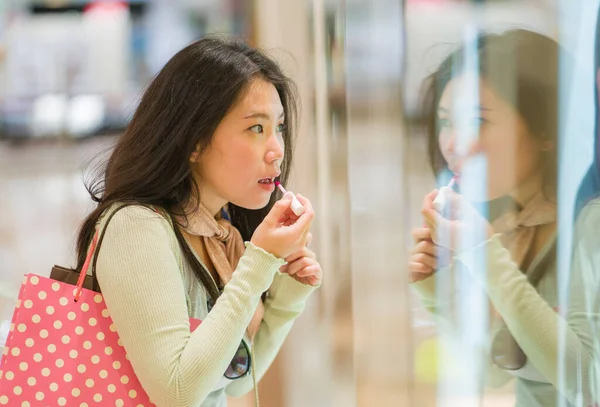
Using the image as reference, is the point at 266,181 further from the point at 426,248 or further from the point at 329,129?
the point at 329,129

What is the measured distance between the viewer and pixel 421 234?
3.33 ft

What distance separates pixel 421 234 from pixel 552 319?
231mm

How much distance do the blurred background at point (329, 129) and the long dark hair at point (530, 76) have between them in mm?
14

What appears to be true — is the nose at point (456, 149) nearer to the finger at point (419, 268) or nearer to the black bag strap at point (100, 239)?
the finger at point (419, 268)

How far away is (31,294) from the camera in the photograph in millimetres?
938

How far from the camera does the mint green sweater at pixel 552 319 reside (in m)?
0.81

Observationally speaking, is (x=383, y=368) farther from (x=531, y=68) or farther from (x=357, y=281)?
(x=531, y=68)

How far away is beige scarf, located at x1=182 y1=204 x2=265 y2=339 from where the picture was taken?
1.01 m

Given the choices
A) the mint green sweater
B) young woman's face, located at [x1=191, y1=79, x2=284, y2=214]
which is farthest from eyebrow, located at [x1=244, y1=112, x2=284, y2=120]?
the mint green sweater

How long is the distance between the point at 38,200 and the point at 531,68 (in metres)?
2.82

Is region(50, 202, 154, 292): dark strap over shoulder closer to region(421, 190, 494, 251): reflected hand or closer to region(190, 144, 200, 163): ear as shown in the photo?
region(190, 144, 200, 163): ear

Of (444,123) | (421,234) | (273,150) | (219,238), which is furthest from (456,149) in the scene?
(219,238)

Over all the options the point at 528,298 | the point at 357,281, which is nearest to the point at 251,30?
the point at 357,281

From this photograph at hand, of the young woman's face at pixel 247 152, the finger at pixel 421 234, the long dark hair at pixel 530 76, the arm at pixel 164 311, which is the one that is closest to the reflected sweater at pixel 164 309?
the arm at pixel 164 311
